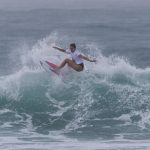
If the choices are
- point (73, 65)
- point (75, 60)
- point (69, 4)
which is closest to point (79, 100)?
point (73, 65)

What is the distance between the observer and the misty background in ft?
198

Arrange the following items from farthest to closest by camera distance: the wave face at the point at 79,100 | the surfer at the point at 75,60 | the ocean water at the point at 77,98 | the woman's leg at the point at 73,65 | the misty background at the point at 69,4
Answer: the misty background at the point at 69,4 < the woman's leg at the point at 73,65 < the wave face at the point at 79,100 < the surfer at the point at 75,60 < the ocean water at the point at 77,98

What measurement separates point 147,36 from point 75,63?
1553 cm

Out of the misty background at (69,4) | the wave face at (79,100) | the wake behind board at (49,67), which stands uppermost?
the misty background at (69,4)

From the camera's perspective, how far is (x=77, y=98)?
28.4m

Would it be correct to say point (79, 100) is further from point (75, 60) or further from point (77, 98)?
point (75, 60)

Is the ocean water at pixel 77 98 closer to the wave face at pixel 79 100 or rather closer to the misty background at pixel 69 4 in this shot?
the wave face at pixel 79 100

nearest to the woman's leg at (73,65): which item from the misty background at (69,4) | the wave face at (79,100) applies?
the wave face at (79,100)

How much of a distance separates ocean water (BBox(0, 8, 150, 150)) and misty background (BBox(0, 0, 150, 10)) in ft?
68.4

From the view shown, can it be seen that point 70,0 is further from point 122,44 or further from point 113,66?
point 113,66

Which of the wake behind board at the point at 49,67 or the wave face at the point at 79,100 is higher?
the wake behind board at the point at 49,67

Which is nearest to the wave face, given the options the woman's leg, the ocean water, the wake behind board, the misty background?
the ocean water

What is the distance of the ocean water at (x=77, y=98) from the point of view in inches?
962

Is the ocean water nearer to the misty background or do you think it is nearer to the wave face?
the wave face
